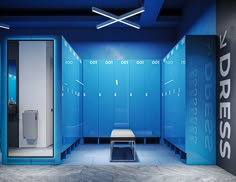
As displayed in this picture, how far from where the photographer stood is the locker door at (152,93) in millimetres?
8000

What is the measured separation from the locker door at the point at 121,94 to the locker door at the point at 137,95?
0.48 feet

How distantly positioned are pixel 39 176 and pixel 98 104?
13.0 feet

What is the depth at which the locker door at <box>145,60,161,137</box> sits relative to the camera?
8.00 m

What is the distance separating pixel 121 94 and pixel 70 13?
2844 millimetres

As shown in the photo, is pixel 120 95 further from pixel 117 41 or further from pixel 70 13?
pixel 70 13

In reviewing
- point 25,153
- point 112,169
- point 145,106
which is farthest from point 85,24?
point 112,169

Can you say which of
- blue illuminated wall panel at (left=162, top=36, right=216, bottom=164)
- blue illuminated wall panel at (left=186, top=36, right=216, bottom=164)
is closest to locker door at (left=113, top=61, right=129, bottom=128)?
blue illuminated wall panel at (left=162, top=36, right=216, bottom=164)

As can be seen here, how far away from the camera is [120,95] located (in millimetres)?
8023

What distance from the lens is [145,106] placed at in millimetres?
8023

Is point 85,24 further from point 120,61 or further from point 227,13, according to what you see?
point 227,13

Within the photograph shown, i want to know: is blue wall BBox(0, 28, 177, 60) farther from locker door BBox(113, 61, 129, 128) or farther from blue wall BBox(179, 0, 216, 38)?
blue wall BBox(179, 0, 216, 38)

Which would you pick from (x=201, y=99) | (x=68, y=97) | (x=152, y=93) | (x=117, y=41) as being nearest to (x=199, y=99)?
(x=201, y=99)

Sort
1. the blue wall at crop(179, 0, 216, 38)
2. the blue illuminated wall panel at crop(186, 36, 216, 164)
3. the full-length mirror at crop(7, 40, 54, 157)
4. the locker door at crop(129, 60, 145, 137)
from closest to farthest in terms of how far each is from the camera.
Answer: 1. the blue illuminated wall panel at crop(186, 36, 216, 164)
2. the blue wall at crop(179, 0, 216, 38)
3. the full-length mirror at crop(7, 40, 54, 157)
4. the locker door at crop(129, 60, 145, 137)

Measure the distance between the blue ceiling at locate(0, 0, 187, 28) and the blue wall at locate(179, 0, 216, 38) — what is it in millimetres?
516
